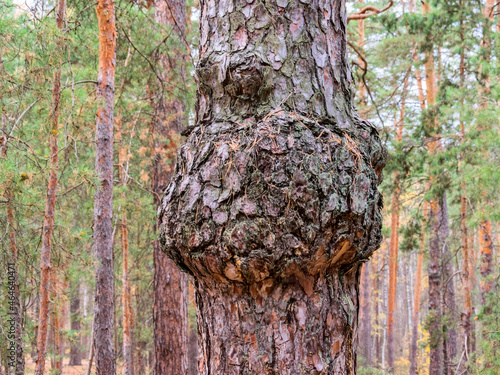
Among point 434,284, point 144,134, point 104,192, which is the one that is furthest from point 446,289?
point 104,192

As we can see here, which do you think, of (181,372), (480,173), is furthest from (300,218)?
(480,173)

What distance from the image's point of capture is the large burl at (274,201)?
1237mm

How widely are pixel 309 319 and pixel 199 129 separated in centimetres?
79

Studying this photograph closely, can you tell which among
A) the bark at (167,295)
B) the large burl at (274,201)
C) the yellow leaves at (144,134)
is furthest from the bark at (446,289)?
the large burl at (274,201)

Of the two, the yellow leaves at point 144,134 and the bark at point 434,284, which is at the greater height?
the yellow leaves at point 144,134

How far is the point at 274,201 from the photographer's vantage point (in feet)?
4.04

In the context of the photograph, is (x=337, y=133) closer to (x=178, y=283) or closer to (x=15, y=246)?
(x=178, y=283)

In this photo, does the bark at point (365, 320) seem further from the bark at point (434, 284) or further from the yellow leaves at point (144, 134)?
the yellow leaves at point (144, 134)

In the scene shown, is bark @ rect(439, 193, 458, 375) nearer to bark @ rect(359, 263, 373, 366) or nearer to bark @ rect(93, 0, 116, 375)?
bark @ rect(359, 263, 373, 366)

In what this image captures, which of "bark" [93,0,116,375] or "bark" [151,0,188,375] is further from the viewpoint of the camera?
"bark" [151,0,188,375]

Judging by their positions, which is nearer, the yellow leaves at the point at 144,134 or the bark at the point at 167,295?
the bark at the point at 167,295

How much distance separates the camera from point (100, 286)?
5152mm

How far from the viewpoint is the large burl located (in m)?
1.24

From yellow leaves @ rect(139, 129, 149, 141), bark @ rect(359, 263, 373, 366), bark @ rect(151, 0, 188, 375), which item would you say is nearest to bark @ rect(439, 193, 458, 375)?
bark @ rect(359, 263, 373, 366)
